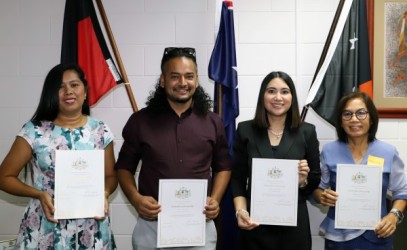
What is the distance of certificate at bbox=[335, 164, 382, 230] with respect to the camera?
6.21 ft

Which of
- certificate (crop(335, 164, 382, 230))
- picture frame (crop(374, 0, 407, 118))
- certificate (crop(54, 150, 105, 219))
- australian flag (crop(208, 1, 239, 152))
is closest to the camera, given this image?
certificate (crop(54, 150, 105, 219))

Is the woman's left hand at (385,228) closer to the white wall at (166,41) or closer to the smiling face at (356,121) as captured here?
the smiling face at (356,121)

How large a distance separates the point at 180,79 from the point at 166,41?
2.86 ft

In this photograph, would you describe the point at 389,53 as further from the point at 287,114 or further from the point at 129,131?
the point at 129,131

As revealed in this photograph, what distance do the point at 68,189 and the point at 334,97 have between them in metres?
1.70

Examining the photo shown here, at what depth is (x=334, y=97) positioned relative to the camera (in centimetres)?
256

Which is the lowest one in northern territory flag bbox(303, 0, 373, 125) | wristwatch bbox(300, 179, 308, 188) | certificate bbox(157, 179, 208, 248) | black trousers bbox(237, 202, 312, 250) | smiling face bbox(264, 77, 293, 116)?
black trousers bbox(237, 202, 312, 250)

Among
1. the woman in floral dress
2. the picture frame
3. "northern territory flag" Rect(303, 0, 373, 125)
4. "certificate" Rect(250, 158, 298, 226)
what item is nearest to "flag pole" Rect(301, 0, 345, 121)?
"northern territory flag" Rect(303, 0, 373, 125)

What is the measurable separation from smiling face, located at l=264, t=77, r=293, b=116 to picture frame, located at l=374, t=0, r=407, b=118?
38.7 inches

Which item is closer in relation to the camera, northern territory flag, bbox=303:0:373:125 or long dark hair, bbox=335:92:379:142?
long dark hair, bbox=335:92:379:142

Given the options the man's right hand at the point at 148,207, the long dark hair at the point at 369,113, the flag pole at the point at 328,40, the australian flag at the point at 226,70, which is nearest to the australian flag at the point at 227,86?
the australian flag at the point at 226,70

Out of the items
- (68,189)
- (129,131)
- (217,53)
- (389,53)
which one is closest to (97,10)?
(217,53)

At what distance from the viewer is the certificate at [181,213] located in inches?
71.3

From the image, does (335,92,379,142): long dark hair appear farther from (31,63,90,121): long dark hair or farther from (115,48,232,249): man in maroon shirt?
(31,63,90,121): long dark hair
